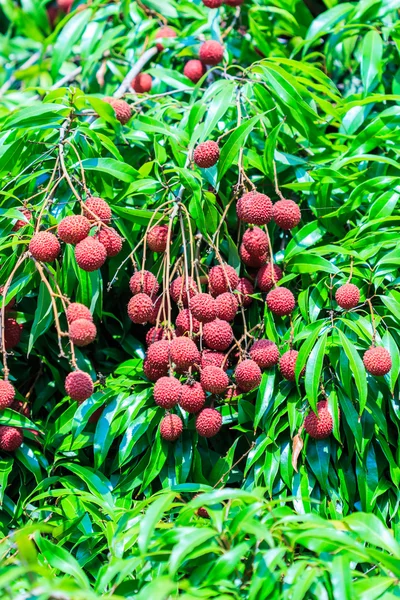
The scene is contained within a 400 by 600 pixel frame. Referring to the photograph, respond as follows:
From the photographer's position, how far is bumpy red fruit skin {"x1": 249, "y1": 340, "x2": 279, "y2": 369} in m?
1.76

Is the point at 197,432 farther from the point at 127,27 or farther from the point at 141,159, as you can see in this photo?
the point at 127,27

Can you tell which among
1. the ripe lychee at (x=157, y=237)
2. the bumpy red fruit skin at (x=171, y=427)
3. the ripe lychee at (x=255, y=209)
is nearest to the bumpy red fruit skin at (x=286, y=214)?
the ripe lychee at (x=255, y=209)

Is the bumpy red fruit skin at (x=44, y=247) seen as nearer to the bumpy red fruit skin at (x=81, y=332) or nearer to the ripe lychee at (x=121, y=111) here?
the bumpy red fruit skin at (x=81, y=332)

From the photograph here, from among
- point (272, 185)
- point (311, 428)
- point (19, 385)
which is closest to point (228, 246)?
point (272, 185)

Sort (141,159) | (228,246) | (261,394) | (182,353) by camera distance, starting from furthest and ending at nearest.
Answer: (141,159), (228,246), (261,394), (182,353)

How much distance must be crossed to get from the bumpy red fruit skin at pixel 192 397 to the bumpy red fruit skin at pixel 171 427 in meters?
0.06

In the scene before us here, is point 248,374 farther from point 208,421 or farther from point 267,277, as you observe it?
point 267,277

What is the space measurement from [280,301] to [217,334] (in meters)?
0.18

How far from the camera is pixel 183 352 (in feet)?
5.31

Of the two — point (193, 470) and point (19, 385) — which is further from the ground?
point (19, 385)

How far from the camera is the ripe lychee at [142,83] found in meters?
2.48

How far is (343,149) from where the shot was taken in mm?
2143

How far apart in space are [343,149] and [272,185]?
232 millimetres

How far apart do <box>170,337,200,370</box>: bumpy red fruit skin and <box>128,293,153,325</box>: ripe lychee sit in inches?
3.9
